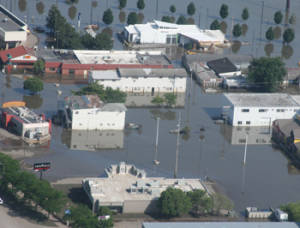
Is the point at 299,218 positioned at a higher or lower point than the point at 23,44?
lower

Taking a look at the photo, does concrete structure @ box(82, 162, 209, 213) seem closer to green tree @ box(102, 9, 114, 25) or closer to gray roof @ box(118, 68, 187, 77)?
gray roof @ box(118, 68, 187, 77)

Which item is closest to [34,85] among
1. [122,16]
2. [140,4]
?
[122,16]

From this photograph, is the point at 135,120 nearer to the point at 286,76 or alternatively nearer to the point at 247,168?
the point at 247,168

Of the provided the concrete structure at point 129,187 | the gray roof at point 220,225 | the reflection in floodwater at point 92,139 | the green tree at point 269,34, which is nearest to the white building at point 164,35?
the green tree at point 269,34

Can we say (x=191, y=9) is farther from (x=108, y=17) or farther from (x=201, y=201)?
(x=201, y=201)

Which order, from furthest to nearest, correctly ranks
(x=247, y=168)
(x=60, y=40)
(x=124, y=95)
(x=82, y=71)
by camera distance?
(x=60, y=40) < (x=82, y=71) < (x=124, y=95) < (x=247, y=168)

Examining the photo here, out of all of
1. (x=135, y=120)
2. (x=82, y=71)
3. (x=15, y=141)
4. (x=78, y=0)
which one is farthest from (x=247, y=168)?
(x=78, y=0)

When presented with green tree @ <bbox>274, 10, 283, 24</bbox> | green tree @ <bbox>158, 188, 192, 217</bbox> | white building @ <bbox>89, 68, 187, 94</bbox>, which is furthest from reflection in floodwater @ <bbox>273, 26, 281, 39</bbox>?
green tree @ <bbox>158, 188, 192, 217</bbox>
